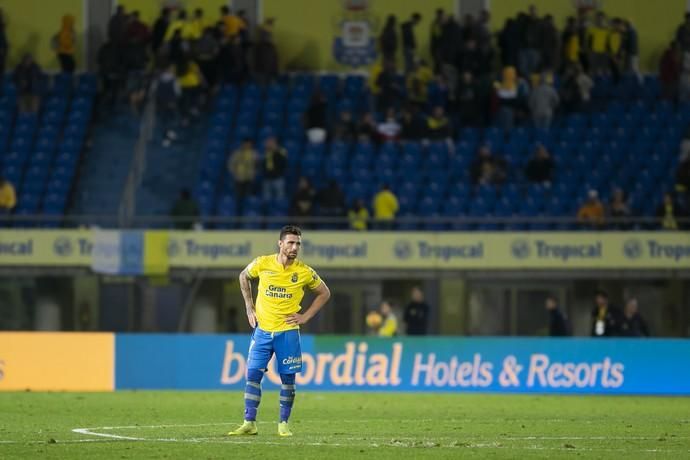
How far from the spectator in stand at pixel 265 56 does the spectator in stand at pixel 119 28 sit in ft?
9.98

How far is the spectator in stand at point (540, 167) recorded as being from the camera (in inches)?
1325

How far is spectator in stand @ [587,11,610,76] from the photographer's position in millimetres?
36531

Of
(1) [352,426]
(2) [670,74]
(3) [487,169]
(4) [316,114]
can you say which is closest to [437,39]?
(4) [316,114]

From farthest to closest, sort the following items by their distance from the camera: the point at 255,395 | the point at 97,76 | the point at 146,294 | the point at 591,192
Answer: the point at 97,76 < the point at 146,294 < the point at 591,192 < the point at 255,395

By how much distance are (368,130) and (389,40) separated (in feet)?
11.1

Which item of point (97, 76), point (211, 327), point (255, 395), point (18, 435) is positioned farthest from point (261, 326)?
point (97, 76)

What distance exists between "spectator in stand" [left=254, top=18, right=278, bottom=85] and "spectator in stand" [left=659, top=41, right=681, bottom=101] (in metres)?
8.76

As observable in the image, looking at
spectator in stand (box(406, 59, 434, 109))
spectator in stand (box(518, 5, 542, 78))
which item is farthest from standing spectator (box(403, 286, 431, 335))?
spectator in stand (box(518, 5, 542, 78))

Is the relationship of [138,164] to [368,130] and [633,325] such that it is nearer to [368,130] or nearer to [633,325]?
[368,130]

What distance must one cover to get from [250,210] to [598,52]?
8.96m

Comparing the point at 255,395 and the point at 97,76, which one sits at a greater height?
the point at 97,76

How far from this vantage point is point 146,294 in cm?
3472

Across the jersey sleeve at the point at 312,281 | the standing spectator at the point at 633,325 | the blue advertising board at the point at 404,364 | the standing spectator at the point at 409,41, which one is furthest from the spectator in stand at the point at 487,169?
the jersey sleeve at the point at 312,281

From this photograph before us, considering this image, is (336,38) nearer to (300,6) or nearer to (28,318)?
(300,6)
